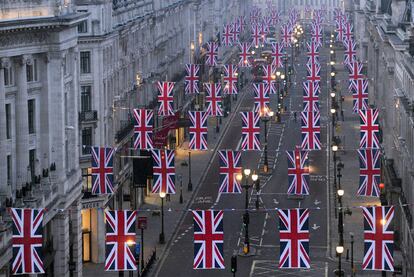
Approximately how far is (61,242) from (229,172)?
15.2 meters

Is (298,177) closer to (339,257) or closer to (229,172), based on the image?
(229,172)

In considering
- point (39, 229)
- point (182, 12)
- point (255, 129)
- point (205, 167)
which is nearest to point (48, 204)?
point (39, 229)

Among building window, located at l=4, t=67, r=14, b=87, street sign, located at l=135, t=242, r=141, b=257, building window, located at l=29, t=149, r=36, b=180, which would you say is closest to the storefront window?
street sign, located at l=135, t=242, r=141, b=257

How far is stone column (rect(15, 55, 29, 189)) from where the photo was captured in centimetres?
7931

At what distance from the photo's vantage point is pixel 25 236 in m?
67.8

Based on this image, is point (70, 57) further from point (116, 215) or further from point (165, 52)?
point (165, 52)

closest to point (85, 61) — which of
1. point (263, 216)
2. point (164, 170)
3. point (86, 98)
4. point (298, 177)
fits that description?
point (86, 98)

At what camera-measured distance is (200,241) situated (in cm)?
7406

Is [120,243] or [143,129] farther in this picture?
[143,129]

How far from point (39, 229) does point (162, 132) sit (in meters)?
53.9

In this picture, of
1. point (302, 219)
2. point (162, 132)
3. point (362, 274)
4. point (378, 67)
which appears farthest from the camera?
point (378, 67)

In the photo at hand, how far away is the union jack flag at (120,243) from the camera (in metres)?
73.7

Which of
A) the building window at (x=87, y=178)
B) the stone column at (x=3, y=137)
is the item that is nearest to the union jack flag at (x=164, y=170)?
the building window at (x=87, y=178)

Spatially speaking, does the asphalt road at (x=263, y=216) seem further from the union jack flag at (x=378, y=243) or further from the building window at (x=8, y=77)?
the union jack flag at (x=378, y=243)
